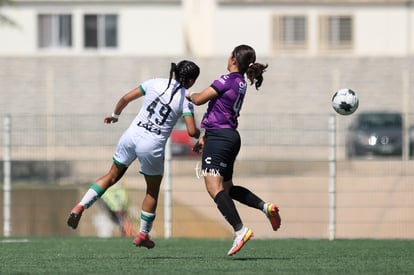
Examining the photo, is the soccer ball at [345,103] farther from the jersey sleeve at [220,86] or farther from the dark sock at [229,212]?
the dark sock at [229,212]

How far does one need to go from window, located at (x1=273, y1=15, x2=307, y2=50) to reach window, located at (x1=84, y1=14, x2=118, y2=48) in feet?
17.9

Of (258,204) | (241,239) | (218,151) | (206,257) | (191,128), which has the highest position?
(191,128)

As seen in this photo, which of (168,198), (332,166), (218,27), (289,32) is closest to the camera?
(332,166)

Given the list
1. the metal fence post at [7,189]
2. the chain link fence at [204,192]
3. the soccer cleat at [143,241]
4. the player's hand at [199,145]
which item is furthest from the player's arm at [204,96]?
the metal fence post at [7,189]

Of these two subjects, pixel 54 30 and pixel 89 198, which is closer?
pixel 89 198

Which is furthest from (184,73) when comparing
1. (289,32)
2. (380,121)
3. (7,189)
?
(289,32)

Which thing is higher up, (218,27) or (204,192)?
(218,27)

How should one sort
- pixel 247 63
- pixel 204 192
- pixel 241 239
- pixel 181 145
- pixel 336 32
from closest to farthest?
pixel 241 239
pixel 247 63
pixel 204 192
pixel 181 145
pixel 336 32

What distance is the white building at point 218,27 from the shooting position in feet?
138

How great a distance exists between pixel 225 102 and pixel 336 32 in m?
Result: 32.3

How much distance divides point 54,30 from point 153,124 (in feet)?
101

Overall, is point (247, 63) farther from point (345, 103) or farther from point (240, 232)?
point (345, 103)

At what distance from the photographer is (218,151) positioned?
479 inches

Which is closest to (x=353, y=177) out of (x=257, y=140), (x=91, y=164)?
(x=257, y=140)
